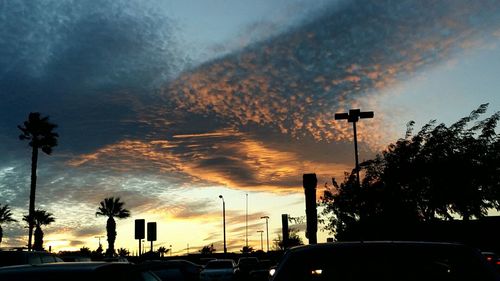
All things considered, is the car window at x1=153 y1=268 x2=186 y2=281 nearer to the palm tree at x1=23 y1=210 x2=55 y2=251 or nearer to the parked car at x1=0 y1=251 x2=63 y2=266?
the parked car at x1=0 y1=251 x2=63 y2=266

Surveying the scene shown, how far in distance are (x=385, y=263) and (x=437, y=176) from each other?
120ft

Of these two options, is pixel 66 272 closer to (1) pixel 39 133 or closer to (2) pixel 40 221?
(1) pixel 39 133

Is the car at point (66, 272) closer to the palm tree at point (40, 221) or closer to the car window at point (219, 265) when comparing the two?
the car window at point (219, 265)

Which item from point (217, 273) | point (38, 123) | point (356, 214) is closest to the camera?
point (217, 273)

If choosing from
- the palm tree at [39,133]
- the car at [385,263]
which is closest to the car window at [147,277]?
the car at [385,263]

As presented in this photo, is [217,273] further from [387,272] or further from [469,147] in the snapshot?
[387,272]

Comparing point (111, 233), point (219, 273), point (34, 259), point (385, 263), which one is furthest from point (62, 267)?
point (111, 233)

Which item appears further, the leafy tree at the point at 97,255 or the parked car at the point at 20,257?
A: the leafy tree at the point at 97,255

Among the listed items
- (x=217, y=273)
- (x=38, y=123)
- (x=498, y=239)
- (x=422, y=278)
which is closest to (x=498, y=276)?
(x=422, y=278)

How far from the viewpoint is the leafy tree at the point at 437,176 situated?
37.5 meters

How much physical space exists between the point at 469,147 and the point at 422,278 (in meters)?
36.3

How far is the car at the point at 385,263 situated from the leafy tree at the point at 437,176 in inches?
1126

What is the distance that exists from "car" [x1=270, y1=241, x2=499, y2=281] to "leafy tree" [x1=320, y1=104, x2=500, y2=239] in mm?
28600

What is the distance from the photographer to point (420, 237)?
37.7 meters
